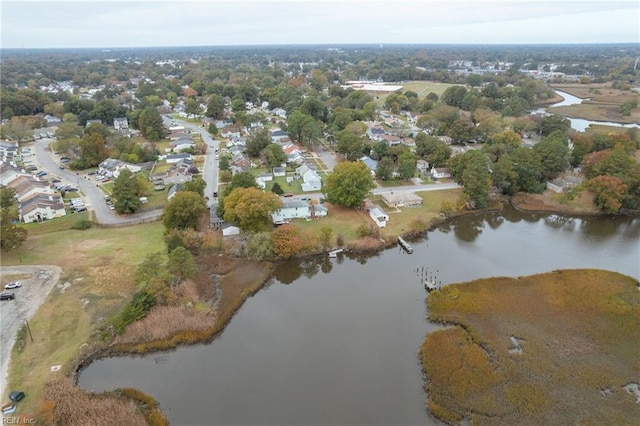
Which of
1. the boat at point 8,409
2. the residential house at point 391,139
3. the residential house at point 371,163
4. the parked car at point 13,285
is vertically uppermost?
the residential house at point 391,139

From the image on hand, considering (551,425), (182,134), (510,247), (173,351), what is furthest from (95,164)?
(551,425)

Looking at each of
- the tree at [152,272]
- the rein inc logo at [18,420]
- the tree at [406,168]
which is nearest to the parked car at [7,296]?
the tree at [152,272]

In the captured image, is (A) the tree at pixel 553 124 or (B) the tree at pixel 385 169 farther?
(A) the tree at pixel 553 124

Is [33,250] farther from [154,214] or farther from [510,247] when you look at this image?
[510,247]

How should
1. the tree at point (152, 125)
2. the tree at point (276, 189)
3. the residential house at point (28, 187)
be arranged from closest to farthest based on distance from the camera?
the residential house at point (28, 187) < the tree at point (276, 189) < the tree at point (152, 125)

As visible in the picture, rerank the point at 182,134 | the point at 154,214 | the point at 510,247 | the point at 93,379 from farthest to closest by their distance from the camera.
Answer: the point at 182,134
the point at 154,214
the point at 510,247
the point at 93,379

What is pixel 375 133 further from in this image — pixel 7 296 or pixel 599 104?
pixel 599 104

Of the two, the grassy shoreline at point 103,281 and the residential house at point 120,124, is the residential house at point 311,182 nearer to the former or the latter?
the grassy shoreline at point 103,281
